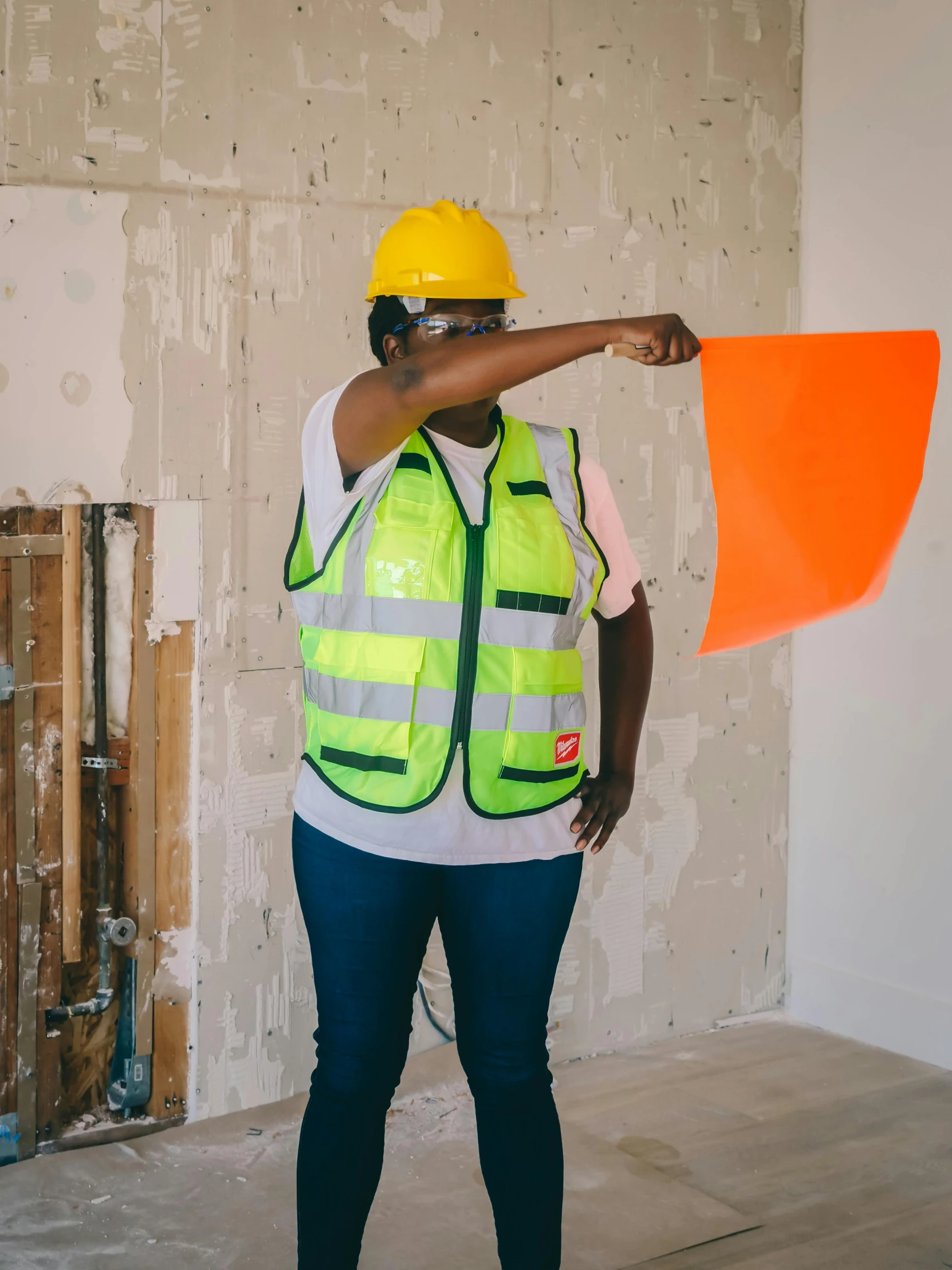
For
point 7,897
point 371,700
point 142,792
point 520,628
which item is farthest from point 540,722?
point 7,897

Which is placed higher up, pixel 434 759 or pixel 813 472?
pixel 813 472

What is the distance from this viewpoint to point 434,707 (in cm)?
158

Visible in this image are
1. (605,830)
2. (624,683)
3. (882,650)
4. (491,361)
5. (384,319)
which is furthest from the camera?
(882,650)

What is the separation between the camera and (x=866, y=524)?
5.80ft

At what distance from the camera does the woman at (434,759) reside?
5.12 feet

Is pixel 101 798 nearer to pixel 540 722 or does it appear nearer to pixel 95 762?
pixel 95 762

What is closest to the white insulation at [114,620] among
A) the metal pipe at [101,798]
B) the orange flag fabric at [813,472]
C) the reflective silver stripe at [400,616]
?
the metal pipe at [101,798]

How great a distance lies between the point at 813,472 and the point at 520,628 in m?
0.50

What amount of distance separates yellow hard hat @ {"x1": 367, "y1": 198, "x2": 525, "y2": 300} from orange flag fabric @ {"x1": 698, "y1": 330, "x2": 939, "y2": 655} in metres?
0.36

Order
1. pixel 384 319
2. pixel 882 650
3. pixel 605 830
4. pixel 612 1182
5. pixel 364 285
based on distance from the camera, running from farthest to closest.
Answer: pixel 882 650
pixel 364 285
pixel 612 1182
pixel 605 830
pixel 384 319

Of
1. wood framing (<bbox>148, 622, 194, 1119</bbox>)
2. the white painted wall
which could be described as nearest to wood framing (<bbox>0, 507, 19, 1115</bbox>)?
wood framing (<bbox>148, 622, 194, 1119</bbox>)

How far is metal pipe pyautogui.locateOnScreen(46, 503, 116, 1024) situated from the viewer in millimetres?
2387

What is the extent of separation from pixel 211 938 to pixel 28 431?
1106mm

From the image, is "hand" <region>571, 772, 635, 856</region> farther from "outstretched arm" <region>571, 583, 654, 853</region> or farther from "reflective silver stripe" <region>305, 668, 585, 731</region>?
"reflective silver stripe" <region>305, 668, 585, 731</region>
